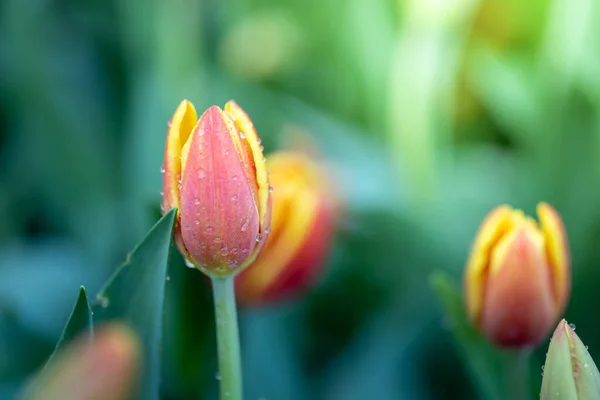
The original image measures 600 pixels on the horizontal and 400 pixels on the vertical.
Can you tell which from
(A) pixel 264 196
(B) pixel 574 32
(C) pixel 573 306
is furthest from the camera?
(B) pixel 574 32

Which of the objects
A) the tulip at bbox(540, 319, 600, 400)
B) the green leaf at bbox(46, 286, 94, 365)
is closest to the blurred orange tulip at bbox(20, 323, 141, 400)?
the green leaf at bbox(46, 286, 94, 365)

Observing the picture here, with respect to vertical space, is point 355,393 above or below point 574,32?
below

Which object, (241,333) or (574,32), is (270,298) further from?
(574,32)

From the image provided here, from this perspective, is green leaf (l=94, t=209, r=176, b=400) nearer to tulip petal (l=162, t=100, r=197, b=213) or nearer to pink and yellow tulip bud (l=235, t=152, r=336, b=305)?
tulip petal (l=162, t=100, r=197, b=213)

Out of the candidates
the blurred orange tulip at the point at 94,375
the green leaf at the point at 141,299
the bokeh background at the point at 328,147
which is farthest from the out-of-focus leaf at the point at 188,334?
the blurred orange tulip at the point at 94,375

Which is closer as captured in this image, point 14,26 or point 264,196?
point 264,196

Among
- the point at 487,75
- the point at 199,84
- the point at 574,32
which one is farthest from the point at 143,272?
the point at 487,75

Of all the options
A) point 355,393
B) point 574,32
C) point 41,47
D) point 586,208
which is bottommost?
point 355,393
